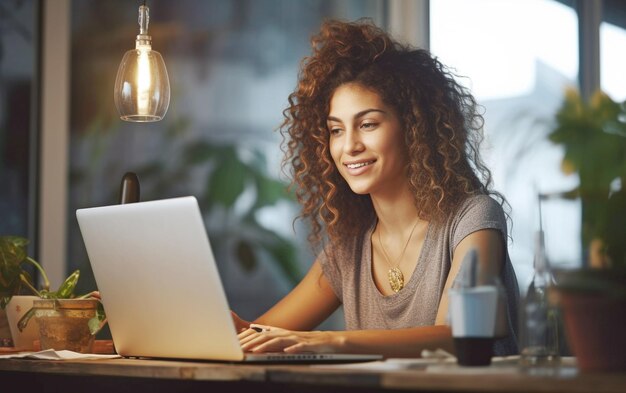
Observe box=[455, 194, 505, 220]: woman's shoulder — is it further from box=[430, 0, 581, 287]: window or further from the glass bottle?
box=[430, 0, 581, 287]: window

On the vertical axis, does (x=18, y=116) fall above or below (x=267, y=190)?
above

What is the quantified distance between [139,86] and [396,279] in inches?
32.2

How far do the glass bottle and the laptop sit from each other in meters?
0.25

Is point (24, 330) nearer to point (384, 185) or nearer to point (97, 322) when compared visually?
point (97, 322)

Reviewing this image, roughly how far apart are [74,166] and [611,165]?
9.25ft

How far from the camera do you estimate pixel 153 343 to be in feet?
5.57

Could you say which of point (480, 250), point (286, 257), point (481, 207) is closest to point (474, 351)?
point (480, 250)

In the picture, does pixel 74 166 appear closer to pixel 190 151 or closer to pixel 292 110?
pixel 190 151

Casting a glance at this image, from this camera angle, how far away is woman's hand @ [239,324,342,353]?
63.0 inches

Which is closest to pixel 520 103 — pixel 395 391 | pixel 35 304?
pixel 35 304

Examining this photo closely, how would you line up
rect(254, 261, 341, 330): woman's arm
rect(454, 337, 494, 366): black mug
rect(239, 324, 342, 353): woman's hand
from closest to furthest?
rect(454, 337, 494, 366): black mug < rect(239, 324, 342, 353): woman's hand < rect(254, 261, 341, 330): woman's arm

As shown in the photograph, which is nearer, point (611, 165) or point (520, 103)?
point (611, 165)

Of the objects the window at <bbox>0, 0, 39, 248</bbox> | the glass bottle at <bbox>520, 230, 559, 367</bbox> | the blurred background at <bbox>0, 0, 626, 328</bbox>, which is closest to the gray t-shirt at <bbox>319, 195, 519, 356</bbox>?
the glass bottle at <bbox>520, 230, 559, 367</bbox>

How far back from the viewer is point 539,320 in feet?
5.07
